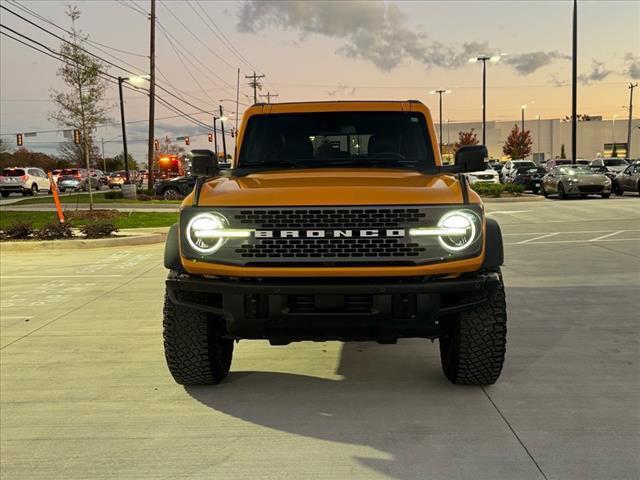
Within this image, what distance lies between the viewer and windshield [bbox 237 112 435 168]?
5.16 m

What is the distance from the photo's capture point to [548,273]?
9312mm

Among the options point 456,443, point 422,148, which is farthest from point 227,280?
point 422,148

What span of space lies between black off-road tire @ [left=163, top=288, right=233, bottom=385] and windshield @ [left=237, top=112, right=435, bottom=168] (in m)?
1.46

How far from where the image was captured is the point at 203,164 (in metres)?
5.19

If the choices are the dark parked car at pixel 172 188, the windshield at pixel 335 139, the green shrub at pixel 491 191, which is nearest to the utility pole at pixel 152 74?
the dark parked car at pixel 172 188

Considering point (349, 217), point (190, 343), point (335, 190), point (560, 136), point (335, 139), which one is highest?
point (560, 136)

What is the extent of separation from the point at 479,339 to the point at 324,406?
113 cm

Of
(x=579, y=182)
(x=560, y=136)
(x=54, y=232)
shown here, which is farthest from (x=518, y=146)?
(x=54, y=232)

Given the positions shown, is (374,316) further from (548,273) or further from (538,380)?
(548,273)

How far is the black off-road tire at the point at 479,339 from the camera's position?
4148 millimetres

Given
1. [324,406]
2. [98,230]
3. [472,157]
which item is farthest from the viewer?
[98,230]

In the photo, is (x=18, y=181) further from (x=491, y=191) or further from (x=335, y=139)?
(x=335, y=139)

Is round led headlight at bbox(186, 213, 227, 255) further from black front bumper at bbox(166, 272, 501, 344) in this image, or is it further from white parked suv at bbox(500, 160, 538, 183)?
white parked suv at bbox(500, 160, 538, 183)

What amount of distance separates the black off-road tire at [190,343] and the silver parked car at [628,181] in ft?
89.7
